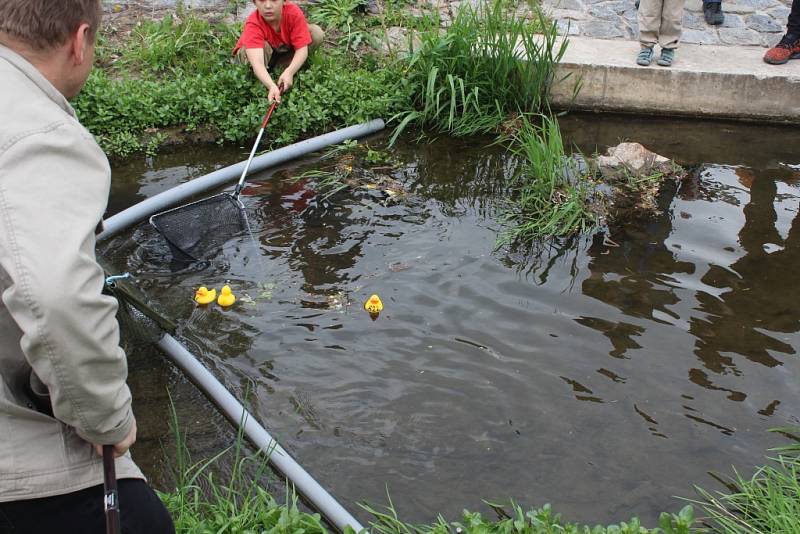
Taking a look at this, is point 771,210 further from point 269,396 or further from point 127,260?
point 127,260

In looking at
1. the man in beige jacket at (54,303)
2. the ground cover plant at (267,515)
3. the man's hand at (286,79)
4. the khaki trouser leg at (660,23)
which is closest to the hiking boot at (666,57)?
the khaki trouser leg at (660,23)

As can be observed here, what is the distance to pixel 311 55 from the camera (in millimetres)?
7031

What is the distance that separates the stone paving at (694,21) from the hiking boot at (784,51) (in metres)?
0.61

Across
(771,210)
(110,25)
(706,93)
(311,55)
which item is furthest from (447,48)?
(110,25)

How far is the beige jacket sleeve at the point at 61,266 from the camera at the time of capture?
4.95 feet

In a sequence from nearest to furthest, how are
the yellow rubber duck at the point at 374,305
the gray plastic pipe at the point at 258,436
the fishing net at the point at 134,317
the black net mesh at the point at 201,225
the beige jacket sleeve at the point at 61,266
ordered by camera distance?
1. the beige jacket sleeve at the point at 61,266
2. the gray plastic pipe at the point at 258,436
3. the fishing net at the point at 134,317
4. the yellow rubber duck at the point at 374,305
5. the black net mesh at the point at 201,225

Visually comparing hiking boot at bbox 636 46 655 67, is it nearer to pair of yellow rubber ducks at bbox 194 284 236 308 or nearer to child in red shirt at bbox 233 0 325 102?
child in red shirt at bbox 233 0 325 102

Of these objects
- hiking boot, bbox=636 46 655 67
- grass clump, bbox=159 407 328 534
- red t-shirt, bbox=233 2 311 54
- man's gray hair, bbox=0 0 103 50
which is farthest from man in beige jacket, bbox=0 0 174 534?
hiking boot, bbox=636 46 655 67

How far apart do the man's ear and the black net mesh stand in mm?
2982

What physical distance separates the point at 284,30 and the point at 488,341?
3.79 metres

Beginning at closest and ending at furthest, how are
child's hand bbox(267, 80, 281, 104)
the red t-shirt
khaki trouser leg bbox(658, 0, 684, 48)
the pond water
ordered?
the pond water, child's hand bbox(267, 80, 281, 104), the red t-shirt, khaki trouser leg bbox(658, 0, 684, 48)

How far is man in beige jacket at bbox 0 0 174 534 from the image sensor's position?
152cm

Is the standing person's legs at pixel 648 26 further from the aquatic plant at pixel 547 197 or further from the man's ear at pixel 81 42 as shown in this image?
the man's ear at pixel 81 42

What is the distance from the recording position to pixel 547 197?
548 centimetres
